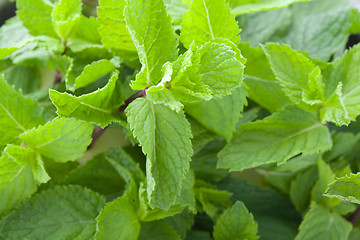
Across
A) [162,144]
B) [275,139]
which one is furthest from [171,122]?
[275,139]

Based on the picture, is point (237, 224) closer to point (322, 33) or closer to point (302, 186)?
point (302, 186)

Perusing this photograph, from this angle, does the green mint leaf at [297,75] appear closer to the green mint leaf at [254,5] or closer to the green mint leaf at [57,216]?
the green mint leaf at [254,5]

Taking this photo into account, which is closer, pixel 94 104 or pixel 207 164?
pixel 94 104

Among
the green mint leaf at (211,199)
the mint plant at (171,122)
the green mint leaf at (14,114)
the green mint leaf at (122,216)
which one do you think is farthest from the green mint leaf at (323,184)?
the green mint leaf at (14,114)

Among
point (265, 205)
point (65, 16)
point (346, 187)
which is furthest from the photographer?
Answer: point (265, 205)

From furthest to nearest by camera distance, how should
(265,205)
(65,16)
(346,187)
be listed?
(265,205) < (65,16) < (346,187)

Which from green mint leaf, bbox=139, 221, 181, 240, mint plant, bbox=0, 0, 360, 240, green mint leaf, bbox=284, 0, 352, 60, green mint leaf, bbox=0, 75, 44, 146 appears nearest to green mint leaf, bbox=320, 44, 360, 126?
mint plant, bbox=0, 0, 360, 240

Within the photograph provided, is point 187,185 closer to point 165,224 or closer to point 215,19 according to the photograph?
point 165,224
